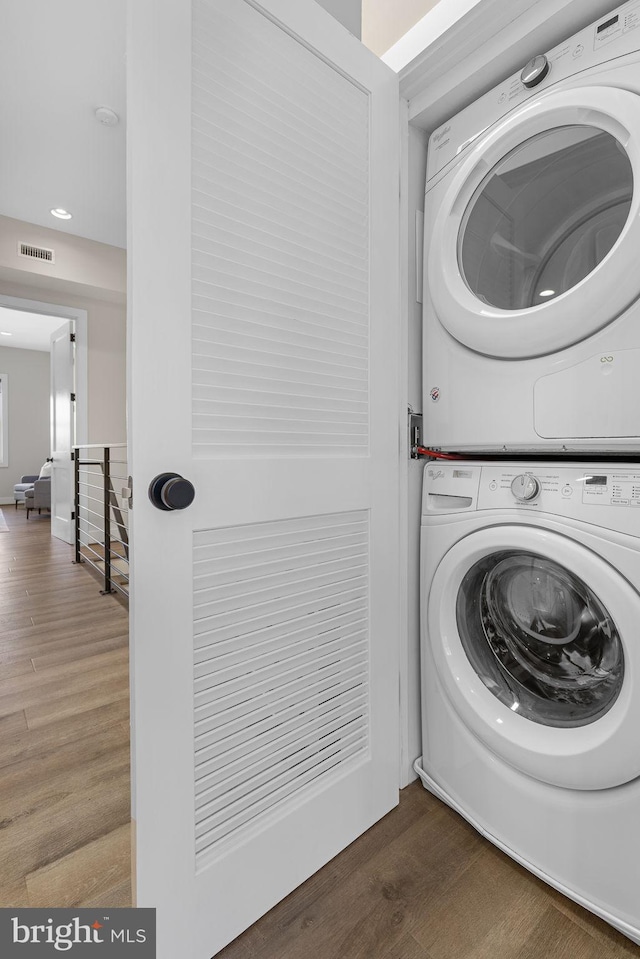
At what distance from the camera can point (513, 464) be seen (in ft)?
3.44

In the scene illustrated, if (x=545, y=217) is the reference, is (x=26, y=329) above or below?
above

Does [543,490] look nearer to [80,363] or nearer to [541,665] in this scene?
[541,665]

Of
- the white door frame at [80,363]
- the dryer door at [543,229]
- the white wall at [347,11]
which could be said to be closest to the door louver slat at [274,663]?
the dryer door at [543,229]

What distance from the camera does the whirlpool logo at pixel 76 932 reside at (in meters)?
0.79

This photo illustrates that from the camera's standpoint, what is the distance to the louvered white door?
78 cm

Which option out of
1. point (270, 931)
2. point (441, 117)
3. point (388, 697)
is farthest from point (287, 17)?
point (270, 931)

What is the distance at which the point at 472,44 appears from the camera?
3.52 ft

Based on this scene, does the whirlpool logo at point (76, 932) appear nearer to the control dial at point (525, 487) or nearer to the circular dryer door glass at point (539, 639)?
the circular dryer door glass at point (539, 639)

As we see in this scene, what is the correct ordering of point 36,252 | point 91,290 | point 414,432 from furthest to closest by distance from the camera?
1. point 91,290
2. point 36,252
3. point 414,432

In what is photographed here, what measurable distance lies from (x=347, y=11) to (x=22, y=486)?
7.81 m

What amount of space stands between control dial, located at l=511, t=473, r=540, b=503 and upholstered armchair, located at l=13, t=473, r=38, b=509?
7717 millimetres

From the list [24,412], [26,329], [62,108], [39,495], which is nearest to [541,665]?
[62,108]

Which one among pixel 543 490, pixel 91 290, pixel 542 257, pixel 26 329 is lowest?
pixel 543 490

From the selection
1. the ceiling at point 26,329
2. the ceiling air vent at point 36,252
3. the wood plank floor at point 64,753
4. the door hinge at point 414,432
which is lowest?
the wood plank floor at point 64,753
